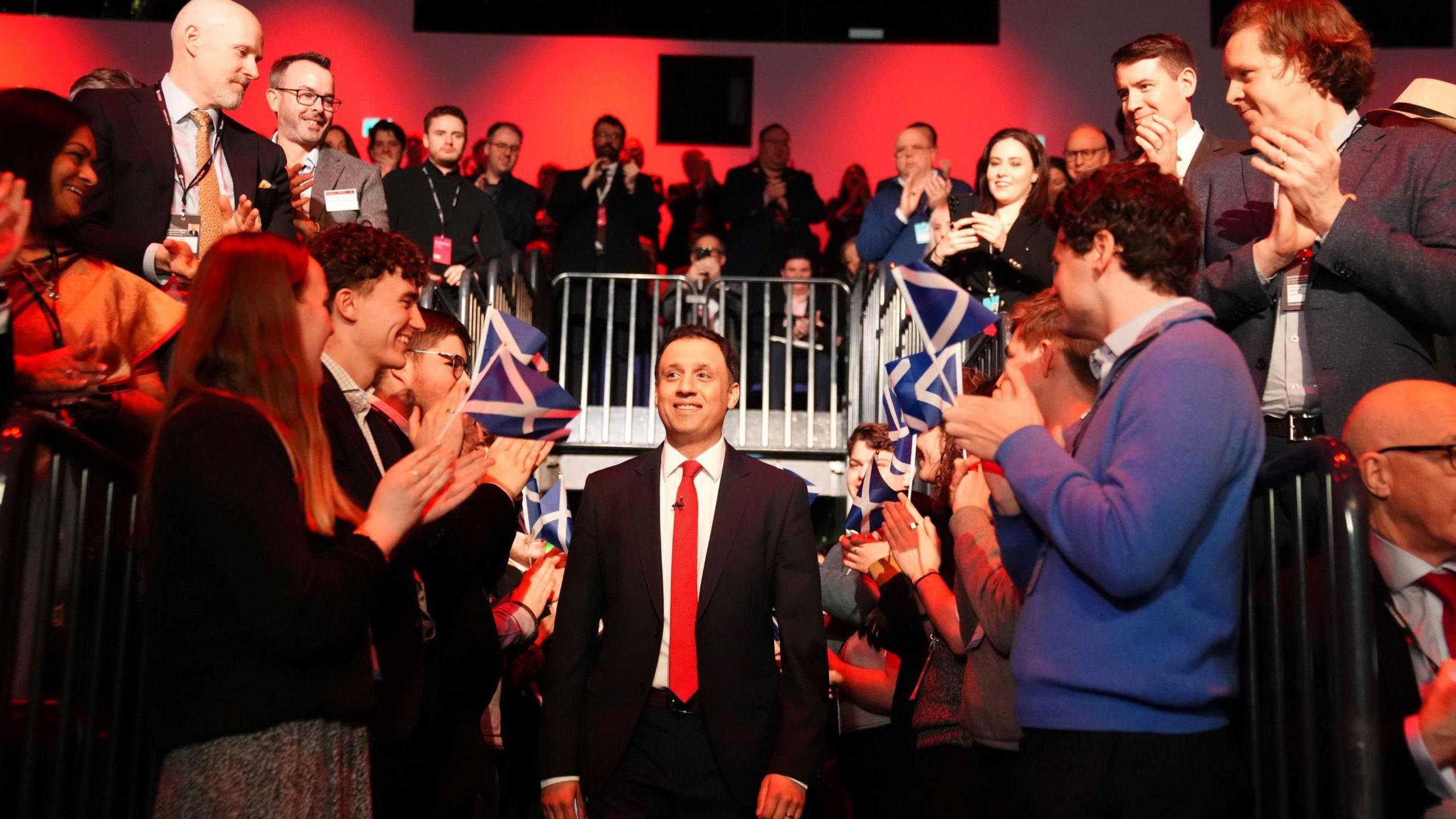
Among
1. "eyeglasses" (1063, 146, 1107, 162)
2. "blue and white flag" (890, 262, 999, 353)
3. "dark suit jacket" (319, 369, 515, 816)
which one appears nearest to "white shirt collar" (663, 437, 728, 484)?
"dark suit jacket" (319, 369, 515, 816)

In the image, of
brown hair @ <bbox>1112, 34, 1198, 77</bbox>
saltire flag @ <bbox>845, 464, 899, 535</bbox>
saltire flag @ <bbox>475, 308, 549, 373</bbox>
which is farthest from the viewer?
saltire flag @ <bbox>845, 464, 899, 535</bbox>

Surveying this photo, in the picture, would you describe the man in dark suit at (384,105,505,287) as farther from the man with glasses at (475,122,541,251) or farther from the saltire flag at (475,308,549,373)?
the saltire flag at (475,308,549,373)

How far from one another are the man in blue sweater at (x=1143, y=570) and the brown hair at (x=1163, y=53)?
2.23 m

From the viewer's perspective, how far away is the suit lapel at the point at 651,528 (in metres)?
3.96

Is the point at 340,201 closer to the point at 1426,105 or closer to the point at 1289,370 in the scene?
the point at 1289,370

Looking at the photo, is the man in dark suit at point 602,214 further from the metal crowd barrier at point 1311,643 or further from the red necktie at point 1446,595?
the red necktie at point 1446,595

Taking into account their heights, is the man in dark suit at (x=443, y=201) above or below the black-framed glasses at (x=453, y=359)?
above

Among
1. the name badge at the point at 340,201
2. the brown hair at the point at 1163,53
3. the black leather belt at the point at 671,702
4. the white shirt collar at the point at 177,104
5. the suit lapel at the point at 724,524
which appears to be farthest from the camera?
the name badge at the point at 340,201

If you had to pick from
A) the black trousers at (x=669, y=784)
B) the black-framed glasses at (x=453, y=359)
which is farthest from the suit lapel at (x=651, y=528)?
the black-framed glasses at (x=453, y=359)

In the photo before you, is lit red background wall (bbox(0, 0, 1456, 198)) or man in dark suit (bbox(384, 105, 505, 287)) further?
lit red background wall (bbox(0, 0, 1456, 198))

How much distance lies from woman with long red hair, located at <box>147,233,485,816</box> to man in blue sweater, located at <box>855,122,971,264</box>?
5670mm

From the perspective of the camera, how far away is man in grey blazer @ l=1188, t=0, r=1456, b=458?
10.4ft

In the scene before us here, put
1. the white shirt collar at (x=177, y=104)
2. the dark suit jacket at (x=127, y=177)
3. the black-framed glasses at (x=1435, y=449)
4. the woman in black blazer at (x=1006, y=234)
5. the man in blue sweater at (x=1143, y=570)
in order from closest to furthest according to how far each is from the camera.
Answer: the man in blue sweater at (x=1143, y=570), the black-framed glasses at (x=1435, y=449), the dark suit jacket at (x=127, y=177), the white shirt collar at (x=177, y=104), the woman in black blazer at (x=1006, y=234)

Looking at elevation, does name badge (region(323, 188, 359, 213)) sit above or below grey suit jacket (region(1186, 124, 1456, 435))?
above
